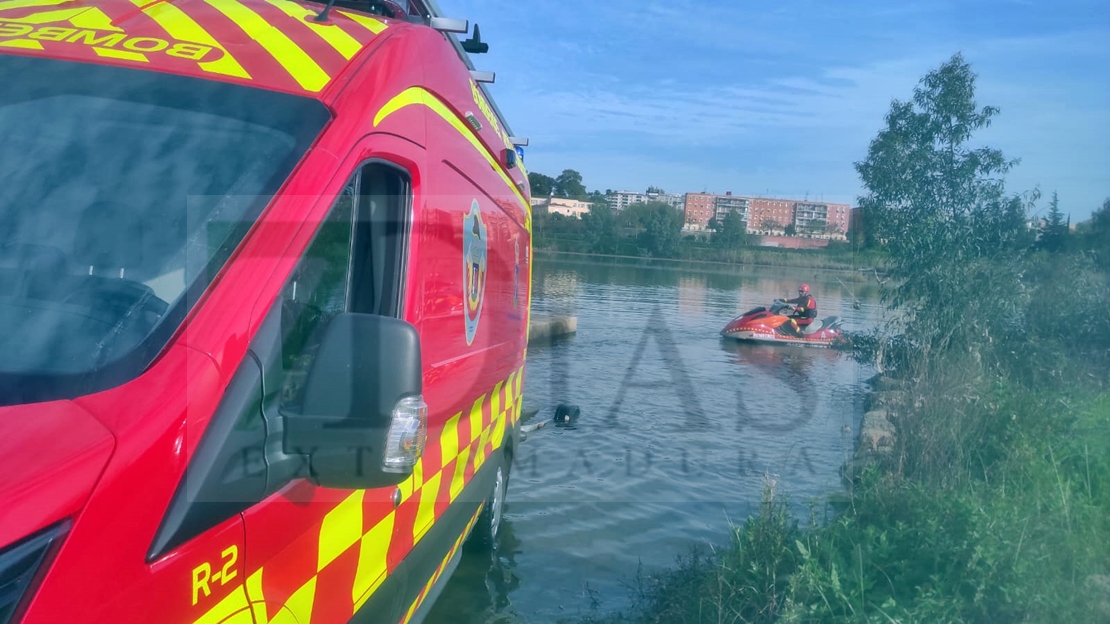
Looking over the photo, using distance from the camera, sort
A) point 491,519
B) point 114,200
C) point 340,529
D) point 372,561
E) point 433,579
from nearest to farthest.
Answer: point 114,200, point 340,529, point 372,561, point 433,579, point 491,519

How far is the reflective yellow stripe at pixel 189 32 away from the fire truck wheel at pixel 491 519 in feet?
A: 12.1

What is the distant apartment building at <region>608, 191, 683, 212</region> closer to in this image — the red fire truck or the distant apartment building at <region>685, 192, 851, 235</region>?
the distant apartment building at <region>685, 192, 851, 235</region>

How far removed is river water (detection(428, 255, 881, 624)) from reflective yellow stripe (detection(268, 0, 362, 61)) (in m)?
3.64

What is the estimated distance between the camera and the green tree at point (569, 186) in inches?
1239

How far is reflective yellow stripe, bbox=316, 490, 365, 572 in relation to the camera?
8.39 ft

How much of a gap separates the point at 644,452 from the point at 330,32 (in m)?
7.76

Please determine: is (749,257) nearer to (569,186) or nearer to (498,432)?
(569,186)

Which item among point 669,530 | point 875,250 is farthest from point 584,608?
point 875,250

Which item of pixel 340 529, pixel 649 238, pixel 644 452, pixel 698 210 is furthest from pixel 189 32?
pixel 649 238

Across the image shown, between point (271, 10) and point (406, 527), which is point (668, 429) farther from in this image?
point (271, 10)

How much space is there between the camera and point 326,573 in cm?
259

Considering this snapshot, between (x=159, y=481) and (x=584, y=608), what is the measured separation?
13.9 ft

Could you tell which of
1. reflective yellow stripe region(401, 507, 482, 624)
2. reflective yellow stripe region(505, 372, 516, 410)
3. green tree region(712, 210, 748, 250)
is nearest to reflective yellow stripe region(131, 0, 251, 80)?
reflective yellow stripe region(401, 507, 482, 624)

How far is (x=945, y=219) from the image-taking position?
879 cm
